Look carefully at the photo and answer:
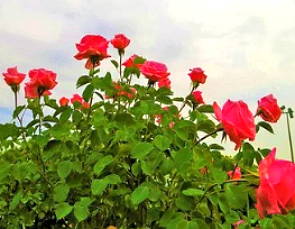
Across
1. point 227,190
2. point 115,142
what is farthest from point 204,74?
point 227,190

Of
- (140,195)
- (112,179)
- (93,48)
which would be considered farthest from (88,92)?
(140,195)

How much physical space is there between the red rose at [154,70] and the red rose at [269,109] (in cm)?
45

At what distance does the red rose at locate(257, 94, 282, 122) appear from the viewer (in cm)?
238

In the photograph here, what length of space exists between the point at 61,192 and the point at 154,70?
724 mm

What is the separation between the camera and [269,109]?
2375mm

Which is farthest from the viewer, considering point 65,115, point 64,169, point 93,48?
point 93,48

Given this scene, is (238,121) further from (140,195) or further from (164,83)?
(164,83)

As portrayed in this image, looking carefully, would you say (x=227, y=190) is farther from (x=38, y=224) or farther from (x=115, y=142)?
(x=38, y=224)

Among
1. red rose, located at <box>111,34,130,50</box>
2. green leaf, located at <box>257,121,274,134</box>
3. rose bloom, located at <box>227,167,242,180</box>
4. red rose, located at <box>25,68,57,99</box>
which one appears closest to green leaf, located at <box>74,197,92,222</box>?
rose bloom, located at <box>227,167,242,180</box>

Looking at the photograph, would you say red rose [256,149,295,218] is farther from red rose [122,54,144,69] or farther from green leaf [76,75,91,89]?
red rose [122,54,144,69]

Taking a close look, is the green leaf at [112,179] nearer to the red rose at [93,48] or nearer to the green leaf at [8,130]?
the green leaf at [8,130]

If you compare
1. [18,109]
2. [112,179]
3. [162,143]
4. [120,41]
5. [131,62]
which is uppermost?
[120,41]

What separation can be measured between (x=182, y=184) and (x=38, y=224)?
1013 mm

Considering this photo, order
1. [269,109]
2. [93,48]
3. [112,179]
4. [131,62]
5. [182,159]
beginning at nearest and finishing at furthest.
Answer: [182,159]
[112,179]
[269,109]
[93,48]
[131,62]
